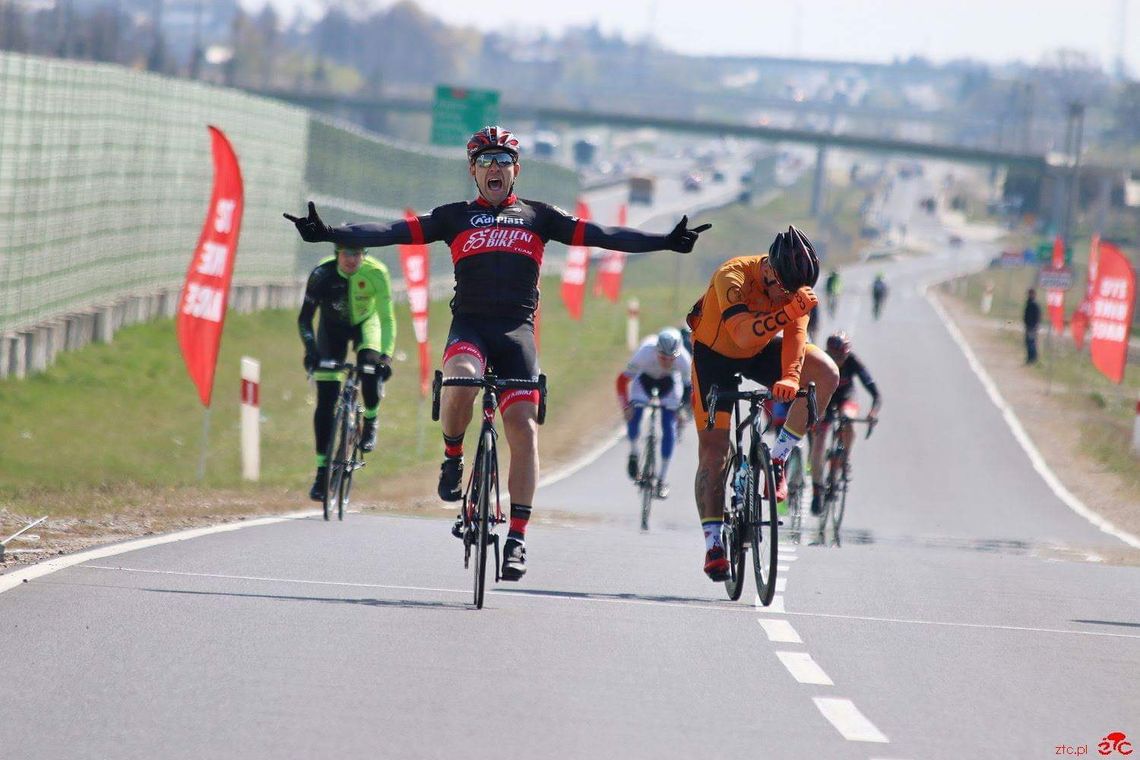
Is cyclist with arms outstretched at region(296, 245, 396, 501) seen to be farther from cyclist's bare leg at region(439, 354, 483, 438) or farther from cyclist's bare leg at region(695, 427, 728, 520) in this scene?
cyclist's bare leg at region(439, 354, 483, 438)

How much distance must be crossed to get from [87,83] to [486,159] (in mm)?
17117

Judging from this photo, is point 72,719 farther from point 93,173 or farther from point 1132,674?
point 93,173

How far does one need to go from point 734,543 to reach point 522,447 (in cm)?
122

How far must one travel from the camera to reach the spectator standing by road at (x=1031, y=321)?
Answer: 49.6 metres

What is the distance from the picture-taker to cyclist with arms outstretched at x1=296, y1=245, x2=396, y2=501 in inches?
576

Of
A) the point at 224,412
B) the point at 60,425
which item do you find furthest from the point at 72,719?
the point at 224,412

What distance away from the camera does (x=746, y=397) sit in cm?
996

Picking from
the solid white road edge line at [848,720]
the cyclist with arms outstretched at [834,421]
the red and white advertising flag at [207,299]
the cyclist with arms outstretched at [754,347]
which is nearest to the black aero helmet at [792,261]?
the cyclist with arms outstretched at [754,347]

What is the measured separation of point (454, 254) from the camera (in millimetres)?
9742

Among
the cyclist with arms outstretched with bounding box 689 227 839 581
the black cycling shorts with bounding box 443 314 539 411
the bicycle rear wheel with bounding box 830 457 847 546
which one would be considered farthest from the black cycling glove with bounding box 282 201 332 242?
the bicycle rear wheel with bounding box 830 457 847 546

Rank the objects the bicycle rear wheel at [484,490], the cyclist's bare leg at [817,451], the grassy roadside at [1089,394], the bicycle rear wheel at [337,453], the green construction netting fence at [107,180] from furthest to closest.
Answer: the grassy roadside at [1089,394] < the green construction netting fence at [107,180] < the cyclist's bare leg at [817,451] < the bicycle rear wheel at [337,453] < the bicycle rear wheel at [484,490]

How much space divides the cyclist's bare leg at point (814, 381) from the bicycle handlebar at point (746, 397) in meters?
0.11

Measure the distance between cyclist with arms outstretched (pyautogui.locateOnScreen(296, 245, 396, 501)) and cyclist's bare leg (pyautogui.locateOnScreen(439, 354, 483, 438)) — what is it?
4821 mm

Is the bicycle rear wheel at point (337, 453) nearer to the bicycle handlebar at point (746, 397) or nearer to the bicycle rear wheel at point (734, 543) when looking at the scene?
the bicycle rear wheel at point (734, 543)
